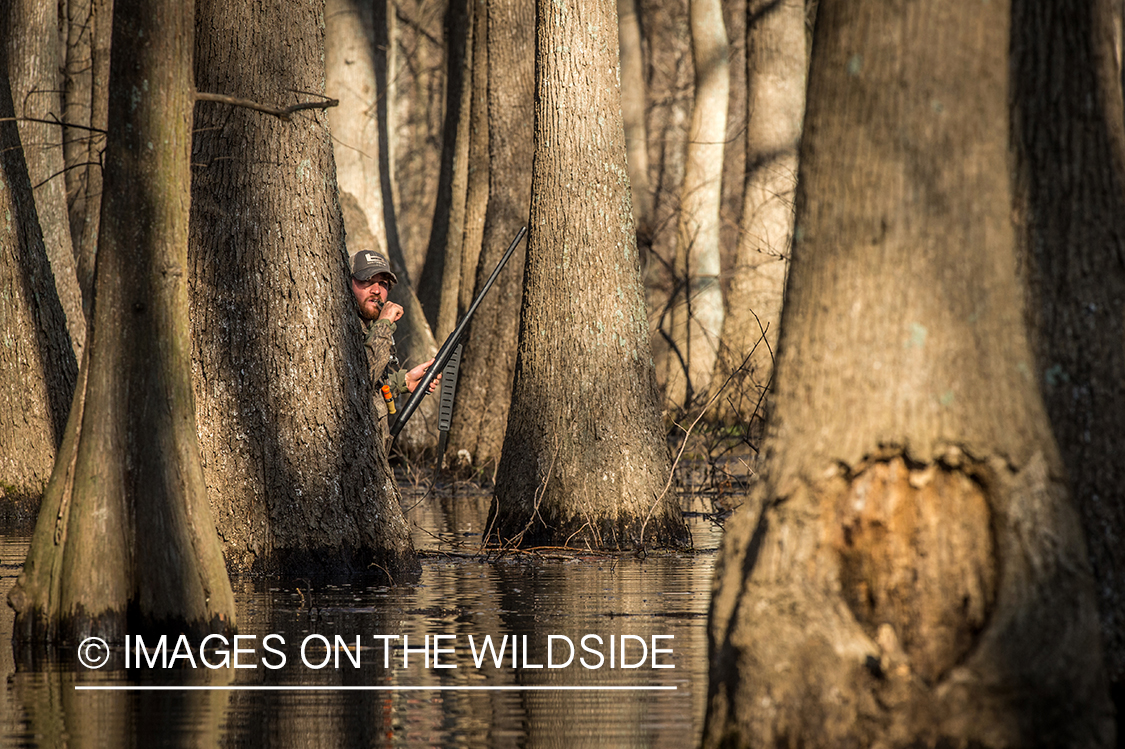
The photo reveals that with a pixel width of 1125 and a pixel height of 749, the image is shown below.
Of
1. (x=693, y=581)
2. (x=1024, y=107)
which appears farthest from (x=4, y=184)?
(x=1024, y=107)

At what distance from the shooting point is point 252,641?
7105 millimetres

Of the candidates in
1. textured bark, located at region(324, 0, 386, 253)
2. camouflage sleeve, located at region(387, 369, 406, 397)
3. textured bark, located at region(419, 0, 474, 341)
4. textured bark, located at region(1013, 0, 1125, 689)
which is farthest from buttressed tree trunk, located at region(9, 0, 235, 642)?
textured bark, located at region(324, 0, 386, 253)

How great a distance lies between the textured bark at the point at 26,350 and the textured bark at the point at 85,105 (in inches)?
166

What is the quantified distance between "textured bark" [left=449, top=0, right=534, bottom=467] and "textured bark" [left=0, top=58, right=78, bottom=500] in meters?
4.50

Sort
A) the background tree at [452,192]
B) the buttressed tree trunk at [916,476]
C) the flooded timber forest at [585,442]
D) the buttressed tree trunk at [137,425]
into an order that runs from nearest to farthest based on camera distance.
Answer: the buttressed tree trunk at [916,476] < the flooded timber forest at [585,442] < the buttressed tree trunk at [137,425] < the background tree at [452,192]

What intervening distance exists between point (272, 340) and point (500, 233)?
24.4ft

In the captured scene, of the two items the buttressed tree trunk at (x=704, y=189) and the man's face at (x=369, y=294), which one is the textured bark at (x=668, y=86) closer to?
the buttressed tree trunk at (x=704, y=189)

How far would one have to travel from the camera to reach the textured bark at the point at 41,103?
16.8 m

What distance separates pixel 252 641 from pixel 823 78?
3901 millimetres

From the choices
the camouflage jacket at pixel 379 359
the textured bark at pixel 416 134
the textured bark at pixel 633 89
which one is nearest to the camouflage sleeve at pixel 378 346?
the camouflage jacket at pixel 379 359

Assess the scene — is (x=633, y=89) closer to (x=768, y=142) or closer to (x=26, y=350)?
(x=768, y=142)

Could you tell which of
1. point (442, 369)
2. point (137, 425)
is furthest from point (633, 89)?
point (137, 425)

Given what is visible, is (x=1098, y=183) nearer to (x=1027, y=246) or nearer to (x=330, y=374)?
(x=1027, y=246)

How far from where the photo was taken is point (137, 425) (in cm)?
680
